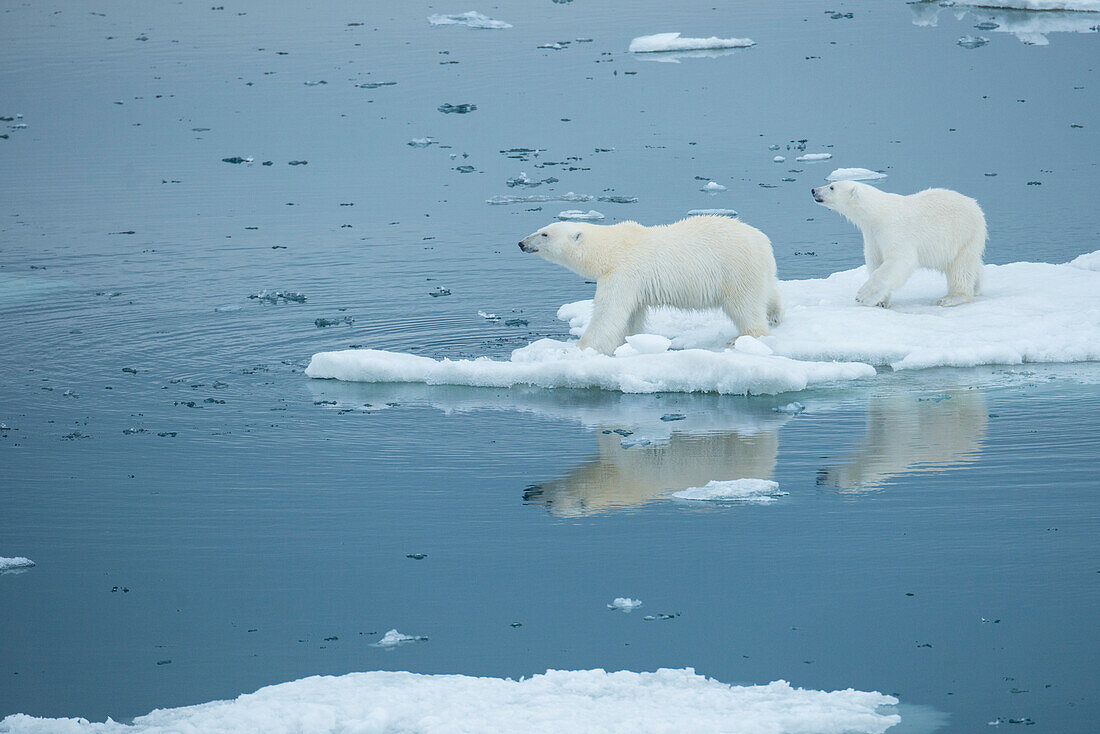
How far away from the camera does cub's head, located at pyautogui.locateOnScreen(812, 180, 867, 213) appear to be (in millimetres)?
8859

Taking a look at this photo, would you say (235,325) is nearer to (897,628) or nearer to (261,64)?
(897,628)

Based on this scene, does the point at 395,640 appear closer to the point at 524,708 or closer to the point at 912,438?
the point at 524,708

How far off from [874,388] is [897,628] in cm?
300

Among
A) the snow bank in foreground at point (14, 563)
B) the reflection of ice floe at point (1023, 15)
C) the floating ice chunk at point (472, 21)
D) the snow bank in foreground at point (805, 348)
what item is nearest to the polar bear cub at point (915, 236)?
the snow bank in foreground at point (805, 348)

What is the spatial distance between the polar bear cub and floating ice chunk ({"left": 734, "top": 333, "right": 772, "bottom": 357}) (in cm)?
136

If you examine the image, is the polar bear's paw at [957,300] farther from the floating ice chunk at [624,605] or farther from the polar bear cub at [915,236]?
the floating ice chunk at [624,605]

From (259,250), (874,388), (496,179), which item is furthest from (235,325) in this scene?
(496,179)

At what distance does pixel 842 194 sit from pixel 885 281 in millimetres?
675

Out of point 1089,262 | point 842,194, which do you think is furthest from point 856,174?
point 842,194

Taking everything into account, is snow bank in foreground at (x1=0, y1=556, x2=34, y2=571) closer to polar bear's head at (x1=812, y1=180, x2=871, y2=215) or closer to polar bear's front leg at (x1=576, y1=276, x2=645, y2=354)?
polar bear's front leg at (x1=576, y1=276, x2=645, y2=354)

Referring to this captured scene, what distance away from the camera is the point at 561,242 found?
8094 mm

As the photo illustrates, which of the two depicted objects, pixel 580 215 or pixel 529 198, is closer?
pixel 580 215

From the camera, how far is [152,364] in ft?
25.2

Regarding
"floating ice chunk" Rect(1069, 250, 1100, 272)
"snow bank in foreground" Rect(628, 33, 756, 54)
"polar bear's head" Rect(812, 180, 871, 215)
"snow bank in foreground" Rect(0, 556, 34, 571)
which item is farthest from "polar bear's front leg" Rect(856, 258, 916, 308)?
"snow bank in foreground" Rect(628, 33, 756, 54)
